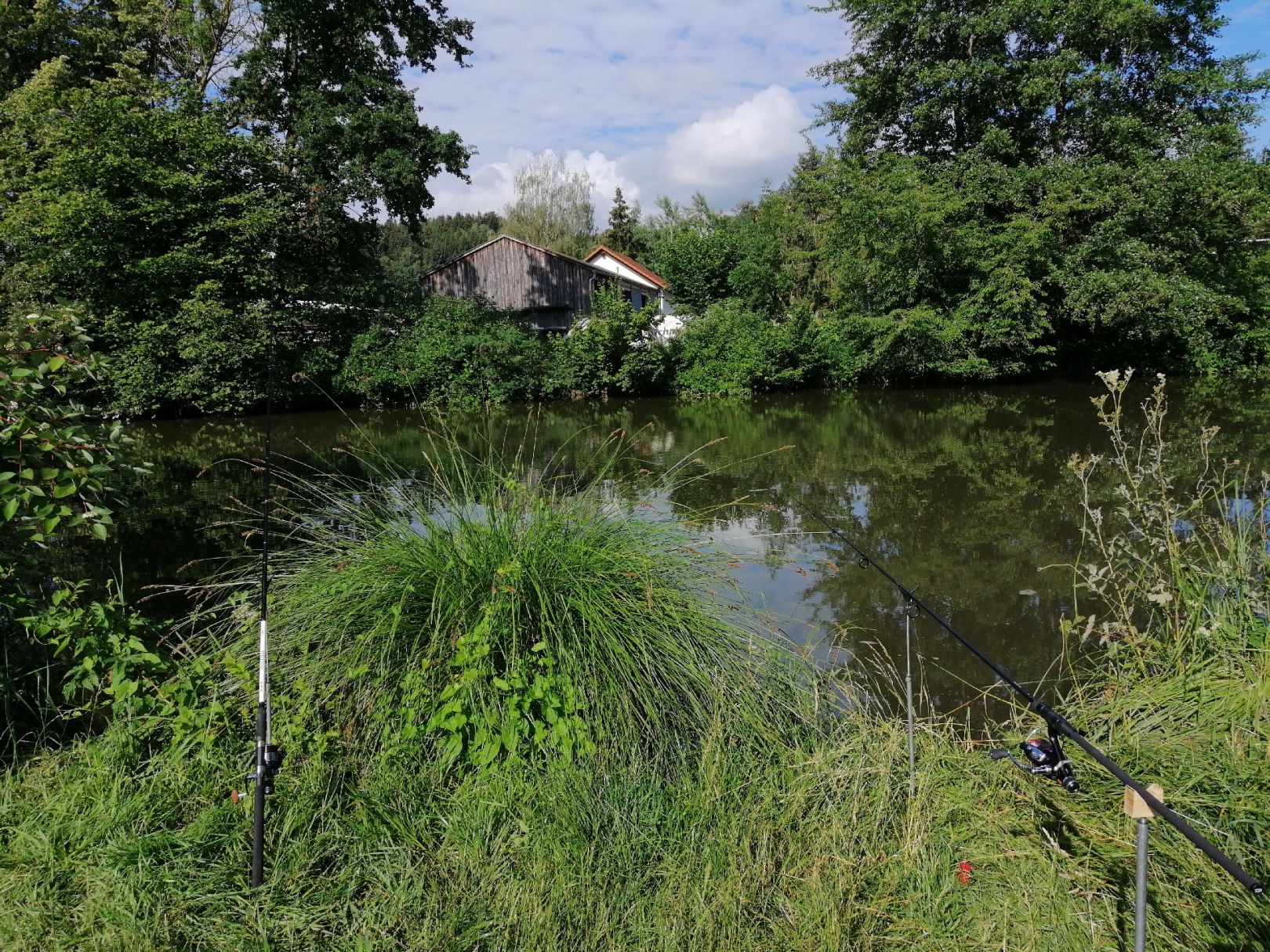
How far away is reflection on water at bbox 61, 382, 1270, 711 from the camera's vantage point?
4980 mm

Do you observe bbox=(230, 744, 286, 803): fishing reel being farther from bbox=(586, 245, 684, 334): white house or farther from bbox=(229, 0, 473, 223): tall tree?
bbox=(586, 245, 684, 334): white house

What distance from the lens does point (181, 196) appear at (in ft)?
62.2

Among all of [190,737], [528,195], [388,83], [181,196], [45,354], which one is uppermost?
[528,195]

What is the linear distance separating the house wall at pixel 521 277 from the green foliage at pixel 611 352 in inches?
279

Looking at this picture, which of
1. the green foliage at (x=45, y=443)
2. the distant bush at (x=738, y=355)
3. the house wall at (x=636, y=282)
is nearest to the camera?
the green foliage at (x=45, y=443)

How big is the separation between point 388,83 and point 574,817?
21.8m

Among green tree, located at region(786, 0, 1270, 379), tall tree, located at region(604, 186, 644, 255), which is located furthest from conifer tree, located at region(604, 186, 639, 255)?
green tree, located at region(786, 0, 1270, 379)

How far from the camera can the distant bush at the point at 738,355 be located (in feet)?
77.4

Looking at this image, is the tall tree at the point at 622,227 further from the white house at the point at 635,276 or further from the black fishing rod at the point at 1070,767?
the black fishing rod at the point at 1070,767

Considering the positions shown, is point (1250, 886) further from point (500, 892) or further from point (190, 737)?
point (190, 737)

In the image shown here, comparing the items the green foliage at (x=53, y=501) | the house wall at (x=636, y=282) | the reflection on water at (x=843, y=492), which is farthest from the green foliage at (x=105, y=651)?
the house wall at (x=636, y=282)

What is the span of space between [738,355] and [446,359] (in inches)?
331

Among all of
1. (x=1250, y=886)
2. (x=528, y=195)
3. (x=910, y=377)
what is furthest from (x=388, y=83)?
(x=528, y=195)

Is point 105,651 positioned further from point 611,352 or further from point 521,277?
point 521,277
